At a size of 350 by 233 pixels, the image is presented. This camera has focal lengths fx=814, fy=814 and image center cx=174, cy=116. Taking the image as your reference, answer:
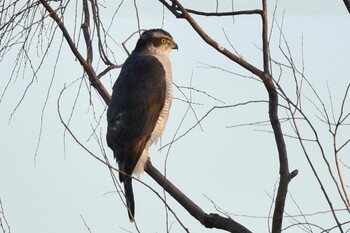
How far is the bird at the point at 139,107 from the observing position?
5.29m

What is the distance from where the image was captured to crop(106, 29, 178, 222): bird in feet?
17.4

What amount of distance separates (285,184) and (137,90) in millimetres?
2308

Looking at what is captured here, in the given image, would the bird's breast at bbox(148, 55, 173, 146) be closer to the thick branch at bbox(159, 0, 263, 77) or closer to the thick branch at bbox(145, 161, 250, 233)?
the thick branch at bbox(145, 161, 250, 233)

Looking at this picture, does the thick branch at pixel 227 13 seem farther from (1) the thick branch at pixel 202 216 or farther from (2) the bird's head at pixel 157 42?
(2) the bird's head at pixel 157 42

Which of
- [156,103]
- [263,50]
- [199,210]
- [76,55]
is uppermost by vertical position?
[156,103]

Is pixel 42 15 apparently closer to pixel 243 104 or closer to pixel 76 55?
pixel 76 55

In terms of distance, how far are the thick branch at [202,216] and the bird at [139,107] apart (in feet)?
3.44

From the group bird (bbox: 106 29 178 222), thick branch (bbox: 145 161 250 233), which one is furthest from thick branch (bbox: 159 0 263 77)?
bird (bbox: 106 29 178 222)

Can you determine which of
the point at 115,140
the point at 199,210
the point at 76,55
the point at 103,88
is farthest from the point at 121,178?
the point at 199,210

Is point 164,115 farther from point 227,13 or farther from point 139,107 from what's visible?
point 227,13

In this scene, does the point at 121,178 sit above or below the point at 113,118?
below

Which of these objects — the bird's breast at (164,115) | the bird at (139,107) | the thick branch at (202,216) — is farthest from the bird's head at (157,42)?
the thick branch at (202,216)

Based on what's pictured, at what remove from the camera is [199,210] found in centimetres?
379

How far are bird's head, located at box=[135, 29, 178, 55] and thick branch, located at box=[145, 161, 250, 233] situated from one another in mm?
2170
